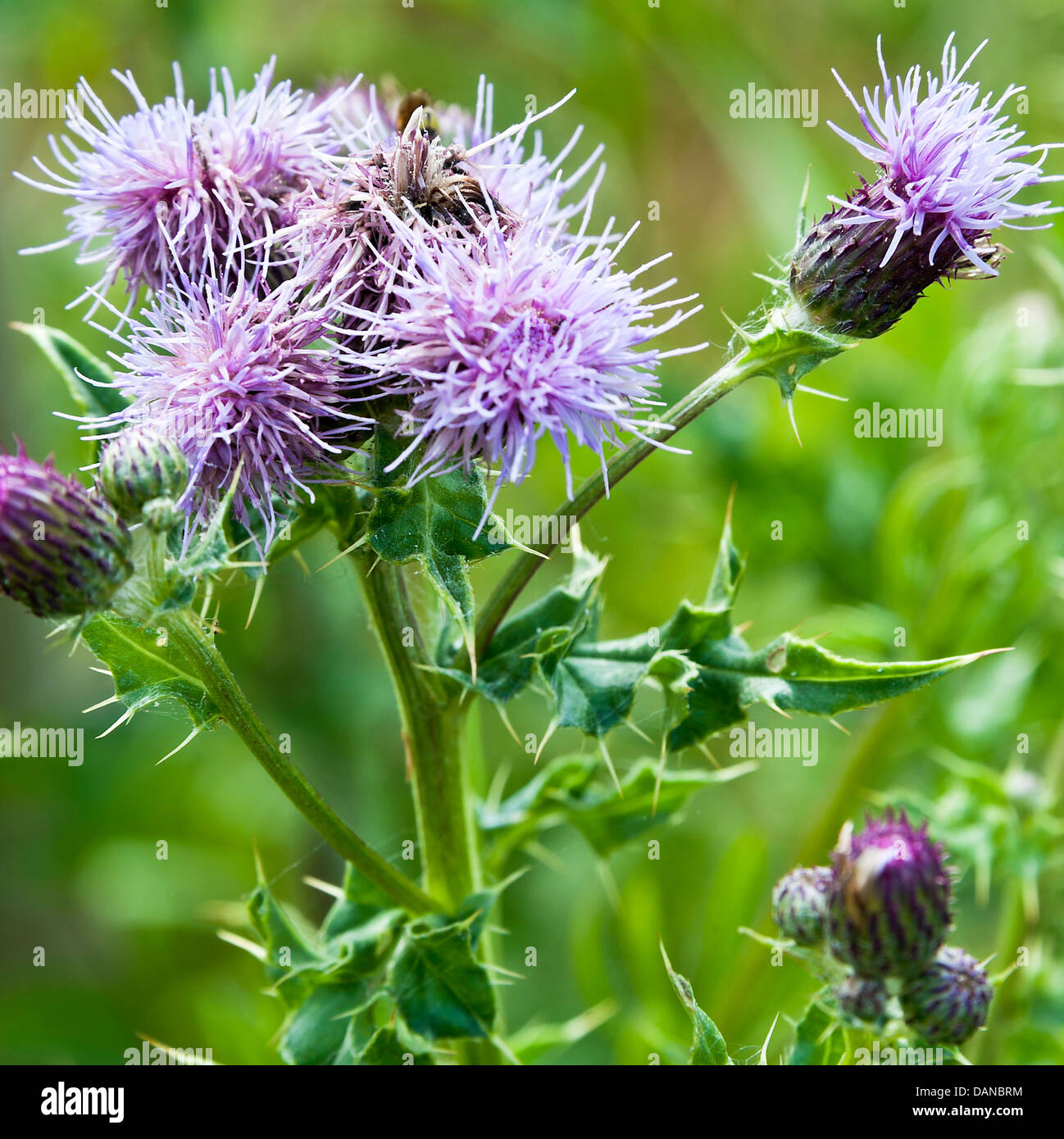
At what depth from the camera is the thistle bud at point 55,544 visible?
1888 millimetres

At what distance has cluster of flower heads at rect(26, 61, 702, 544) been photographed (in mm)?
1901

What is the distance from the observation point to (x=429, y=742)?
2.36 meters

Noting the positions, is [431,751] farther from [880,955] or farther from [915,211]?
[915,211]

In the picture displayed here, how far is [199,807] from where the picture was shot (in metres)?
4.69

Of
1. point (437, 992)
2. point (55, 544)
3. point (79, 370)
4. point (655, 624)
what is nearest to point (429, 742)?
point (437, 992)

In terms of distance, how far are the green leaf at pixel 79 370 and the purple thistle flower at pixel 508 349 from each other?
80 cm

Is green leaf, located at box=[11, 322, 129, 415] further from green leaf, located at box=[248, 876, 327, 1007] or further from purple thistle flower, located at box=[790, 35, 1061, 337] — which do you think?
purple thistle flower, located at box=[790, 35, 1061, 337]

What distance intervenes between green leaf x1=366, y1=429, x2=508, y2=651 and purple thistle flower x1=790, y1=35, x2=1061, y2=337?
31.7 inches

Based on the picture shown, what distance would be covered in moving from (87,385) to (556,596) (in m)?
1.16

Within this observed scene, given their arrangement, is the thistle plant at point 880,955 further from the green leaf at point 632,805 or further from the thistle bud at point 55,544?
the thistle bud at point 55,544

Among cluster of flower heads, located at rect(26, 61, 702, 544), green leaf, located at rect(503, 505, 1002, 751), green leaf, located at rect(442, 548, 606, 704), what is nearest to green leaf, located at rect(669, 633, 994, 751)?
green leaf, located at rect(503, 505, 1002, 751)

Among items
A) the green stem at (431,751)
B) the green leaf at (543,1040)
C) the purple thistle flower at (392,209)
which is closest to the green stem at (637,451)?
the green stem at (431,751)
